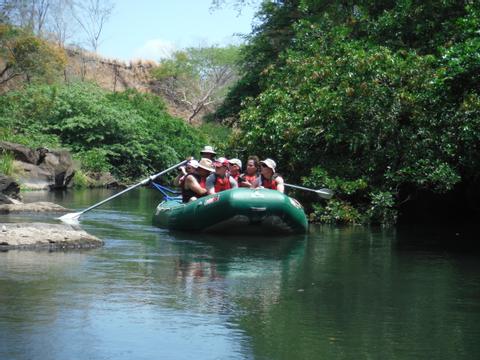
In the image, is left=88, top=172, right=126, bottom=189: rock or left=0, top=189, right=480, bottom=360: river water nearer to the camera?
left=0, top=189, right=480, bottom=360: river water

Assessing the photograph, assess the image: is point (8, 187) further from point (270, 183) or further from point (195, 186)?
point (270, 183)

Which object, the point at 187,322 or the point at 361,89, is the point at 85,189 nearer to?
the point at 361,89

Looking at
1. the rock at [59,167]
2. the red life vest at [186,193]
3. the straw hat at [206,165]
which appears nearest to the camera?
the straw hat at [206,165]

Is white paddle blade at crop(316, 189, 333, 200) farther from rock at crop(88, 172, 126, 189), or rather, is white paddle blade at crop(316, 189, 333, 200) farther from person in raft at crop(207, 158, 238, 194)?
rock at crop(88, 172, 126, 189)

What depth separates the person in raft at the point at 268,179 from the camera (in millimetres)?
13875

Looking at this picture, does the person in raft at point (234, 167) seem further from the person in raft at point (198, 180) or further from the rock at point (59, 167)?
the rock at point (59, 167)

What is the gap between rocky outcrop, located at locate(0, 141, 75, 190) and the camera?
80.3 ft

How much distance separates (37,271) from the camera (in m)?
8.55

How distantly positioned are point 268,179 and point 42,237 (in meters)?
4.75

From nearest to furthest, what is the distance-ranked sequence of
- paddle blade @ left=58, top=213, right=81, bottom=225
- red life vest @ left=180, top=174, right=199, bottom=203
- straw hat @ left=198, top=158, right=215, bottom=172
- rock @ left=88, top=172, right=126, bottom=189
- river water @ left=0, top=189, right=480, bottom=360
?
river water @ left=0, top=189, right=480, bottom=360, straw hat @ left=198, top=158, right=215, bottom=172, red life vest @ left=180, top=174, right=199, bottom=203, paddle blade @ left=58, top=213, right=81, bottom=225, rock @ left=88, top=172, right=126, bottom=189

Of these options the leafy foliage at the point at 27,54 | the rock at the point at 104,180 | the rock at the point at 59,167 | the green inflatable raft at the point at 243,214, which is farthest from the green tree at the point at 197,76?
the green inflatable raft at the point at 243,214

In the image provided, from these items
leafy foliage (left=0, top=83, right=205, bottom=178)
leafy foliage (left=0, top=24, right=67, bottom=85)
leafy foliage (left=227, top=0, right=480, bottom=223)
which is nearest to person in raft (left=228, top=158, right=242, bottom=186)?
leafy foliage (left=227, top=0, right=480, bottom=223)

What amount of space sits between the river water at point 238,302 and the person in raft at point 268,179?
1.83m

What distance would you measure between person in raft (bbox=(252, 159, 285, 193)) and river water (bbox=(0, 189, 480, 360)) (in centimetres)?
183
